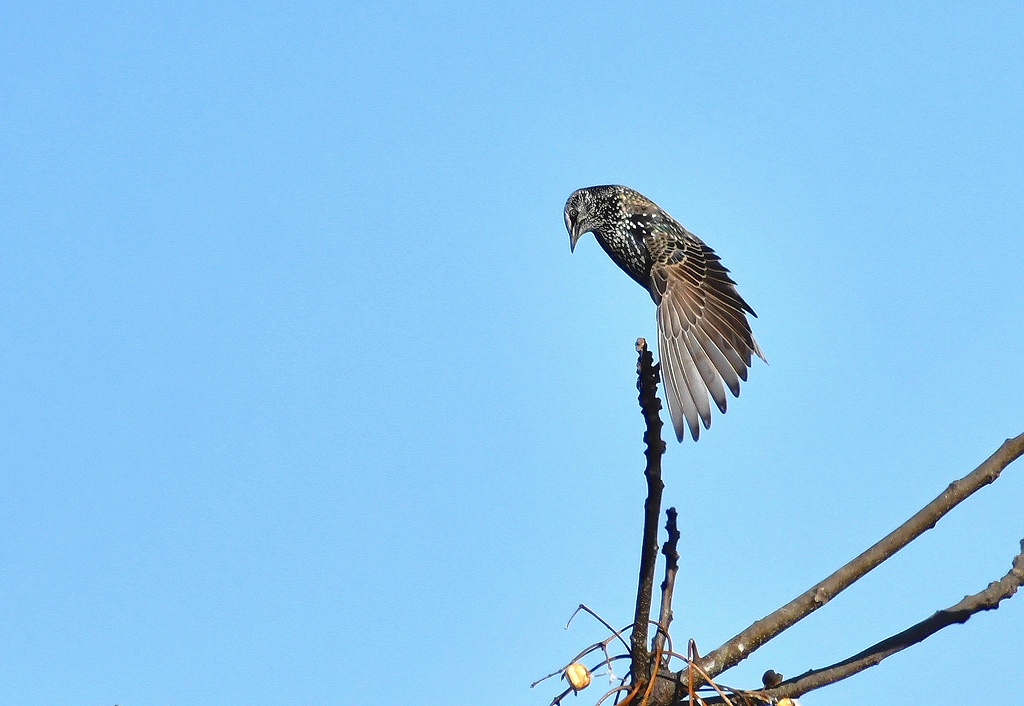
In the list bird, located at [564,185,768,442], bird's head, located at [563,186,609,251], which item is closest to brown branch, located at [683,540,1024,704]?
bird, located at [564,185,768,442]

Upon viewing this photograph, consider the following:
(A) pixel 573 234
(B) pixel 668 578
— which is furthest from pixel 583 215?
(B) pixel 668 578

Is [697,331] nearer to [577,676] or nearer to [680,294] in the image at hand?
[680,294]

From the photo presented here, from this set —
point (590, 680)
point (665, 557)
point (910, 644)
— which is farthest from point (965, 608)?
point (590, 680)

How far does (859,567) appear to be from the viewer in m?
2.87

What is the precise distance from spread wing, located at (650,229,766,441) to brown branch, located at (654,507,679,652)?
180cm

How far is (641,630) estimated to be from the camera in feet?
9.75

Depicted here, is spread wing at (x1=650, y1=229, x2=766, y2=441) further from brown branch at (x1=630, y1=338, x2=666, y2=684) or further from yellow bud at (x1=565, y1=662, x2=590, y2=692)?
yellow bud at (x1=565, y1=662, x2=590, y2=692)

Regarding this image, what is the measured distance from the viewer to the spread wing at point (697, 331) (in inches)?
221

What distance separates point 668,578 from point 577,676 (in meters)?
0.35

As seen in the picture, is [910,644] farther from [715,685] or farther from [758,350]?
[758,350]

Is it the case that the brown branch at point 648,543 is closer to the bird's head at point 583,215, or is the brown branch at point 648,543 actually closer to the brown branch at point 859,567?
the brown branch at point 859,567

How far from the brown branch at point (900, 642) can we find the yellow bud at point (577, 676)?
441mm

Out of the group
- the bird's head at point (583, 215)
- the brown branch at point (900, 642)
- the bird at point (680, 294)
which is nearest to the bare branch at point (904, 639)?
the brown branch at point (900, 642)

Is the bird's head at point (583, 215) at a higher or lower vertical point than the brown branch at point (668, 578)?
higher
